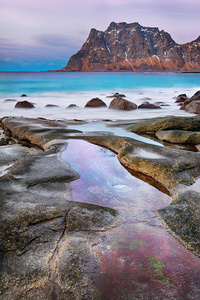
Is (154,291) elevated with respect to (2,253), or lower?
lower

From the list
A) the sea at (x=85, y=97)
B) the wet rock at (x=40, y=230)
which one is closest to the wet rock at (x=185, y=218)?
the wet rock at (x=40, y=230)

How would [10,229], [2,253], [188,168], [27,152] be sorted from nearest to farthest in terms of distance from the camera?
[2,253] < [10,229] < [188,168] < [27,152]

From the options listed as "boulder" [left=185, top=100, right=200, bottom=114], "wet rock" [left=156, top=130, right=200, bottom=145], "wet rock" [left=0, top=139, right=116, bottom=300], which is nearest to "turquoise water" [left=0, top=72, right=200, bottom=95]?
"boulder" [left=185, top=100, right=200, bottom=114]

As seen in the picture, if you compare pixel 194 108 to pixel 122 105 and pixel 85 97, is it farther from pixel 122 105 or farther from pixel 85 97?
pixel 85 97

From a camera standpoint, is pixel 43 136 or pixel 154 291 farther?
pixel 43 136

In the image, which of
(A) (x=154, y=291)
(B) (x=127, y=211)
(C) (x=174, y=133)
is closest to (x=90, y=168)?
(B) (x=127, y=211)

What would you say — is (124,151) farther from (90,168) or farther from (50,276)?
(50,276)

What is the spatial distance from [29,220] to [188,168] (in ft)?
8.37

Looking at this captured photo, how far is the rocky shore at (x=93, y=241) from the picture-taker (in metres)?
1.77

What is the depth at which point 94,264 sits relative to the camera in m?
1.97

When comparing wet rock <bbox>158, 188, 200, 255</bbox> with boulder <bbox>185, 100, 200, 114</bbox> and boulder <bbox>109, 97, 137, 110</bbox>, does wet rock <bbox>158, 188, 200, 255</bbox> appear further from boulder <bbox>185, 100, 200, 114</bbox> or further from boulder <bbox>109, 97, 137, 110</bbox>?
boulder <bbox>109, 97, 137, 110</bbox>

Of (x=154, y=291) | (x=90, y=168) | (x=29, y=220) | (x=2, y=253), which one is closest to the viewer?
(x=154, y=291)

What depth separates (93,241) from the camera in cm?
220

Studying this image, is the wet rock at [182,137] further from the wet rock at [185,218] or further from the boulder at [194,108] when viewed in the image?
the boulder at [194,108]
